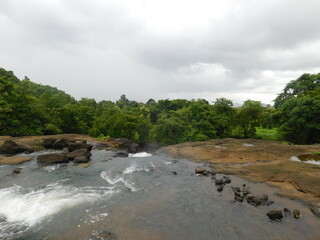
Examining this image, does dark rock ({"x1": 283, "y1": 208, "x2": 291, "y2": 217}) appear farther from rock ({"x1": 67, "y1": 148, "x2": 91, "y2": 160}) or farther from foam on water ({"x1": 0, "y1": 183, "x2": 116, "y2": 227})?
rock ({"x1": 67, "y1": 148, "x2": 91, "y2": 160})

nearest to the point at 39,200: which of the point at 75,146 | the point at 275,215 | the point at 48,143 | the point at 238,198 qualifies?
the point at 75,146

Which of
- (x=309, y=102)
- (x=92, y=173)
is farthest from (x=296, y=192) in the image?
(x=309, y=102)

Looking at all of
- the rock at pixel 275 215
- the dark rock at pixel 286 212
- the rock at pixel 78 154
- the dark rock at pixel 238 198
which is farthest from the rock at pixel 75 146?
the dark rock at pixel 286 212

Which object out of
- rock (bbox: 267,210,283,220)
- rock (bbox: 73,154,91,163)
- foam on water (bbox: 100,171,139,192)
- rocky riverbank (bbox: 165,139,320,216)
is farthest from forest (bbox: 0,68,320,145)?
rock (bbox: 267,210,283,220)

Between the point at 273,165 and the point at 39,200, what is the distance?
2038 cm

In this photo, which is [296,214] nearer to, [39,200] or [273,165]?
[273,165]

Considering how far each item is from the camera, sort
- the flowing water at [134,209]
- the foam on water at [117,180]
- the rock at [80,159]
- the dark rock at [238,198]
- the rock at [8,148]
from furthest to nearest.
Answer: the rock at [8,148] < the rock at [80,159] < the foam on water at [117,180] < the dark rock at [238,198] < the flowing water at [134,209]

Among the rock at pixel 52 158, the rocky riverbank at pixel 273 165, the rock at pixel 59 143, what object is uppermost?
the rock at pixel 59 143

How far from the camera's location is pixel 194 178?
53.9 ft

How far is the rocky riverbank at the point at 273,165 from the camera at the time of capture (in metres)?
12.9

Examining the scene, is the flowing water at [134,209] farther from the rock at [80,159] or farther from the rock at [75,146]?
the rock at [75,146]

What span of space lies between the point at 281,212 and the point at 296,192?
3915 mm

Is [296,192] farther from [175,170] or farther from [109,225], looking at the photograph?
[109,225]

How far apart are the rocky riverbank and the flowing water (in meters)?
1.35
